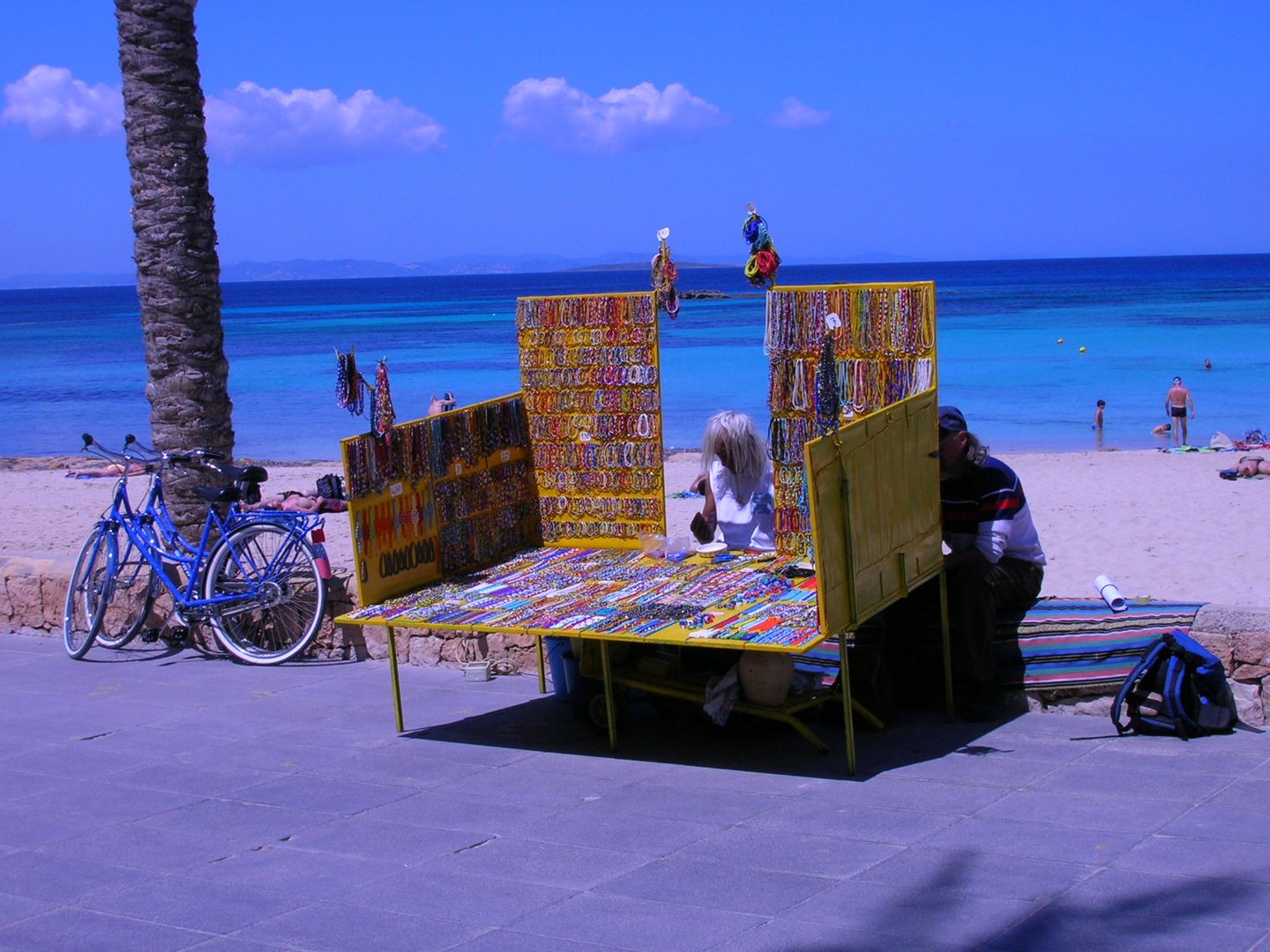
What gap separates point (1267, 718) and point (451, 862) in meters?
3.10

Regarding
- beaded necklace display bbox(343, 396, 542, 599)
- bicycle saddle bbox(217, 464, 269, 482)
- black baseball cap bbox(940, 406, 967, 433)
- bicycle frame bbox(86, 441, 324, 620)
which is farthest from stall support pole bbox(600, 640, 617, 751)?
bicycle saddle bbox(217, 464, 269, 482)

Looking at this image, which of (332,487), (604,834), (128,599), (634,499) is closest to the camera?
(604,834)

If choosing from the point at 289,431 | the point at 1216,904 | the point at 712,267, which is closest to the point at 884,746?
the point at 1216,904

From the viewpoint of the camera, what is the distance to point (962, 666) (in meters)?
5.53

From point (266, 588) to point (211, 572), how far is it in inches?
12.7

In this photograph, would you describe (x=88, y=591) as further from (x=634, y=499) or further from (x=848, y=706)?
(x=848, y=706)

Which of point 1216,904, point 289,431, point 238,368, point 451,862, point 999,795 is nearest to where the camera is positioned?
point 1216,904

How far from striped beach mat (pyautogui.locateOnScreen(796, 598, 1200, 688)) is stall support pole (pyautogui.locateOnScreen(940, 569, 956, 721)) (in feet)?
0.76

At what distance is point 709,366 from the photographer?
146 ft

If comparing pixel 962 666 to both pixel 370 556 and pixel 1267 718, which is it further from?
pixel 370 556

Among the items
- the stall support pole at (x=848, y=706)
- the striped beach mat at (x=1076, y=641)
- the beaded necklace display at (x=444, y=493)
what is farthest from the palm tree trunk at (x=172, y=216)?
the stall support pole at (x=848, y=706)

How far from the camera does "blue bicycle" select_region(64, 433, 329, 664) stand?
698cm

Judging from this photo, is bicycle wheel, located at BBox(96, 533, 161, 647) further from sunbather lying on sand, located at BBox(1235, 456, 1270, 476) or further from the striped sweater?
sunbather lying on sand, located at BBox(1235, 456, 1270, 476)

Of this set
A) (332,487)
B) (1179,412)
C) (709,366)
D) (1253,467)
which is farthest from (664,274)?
(709,366)
